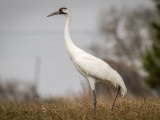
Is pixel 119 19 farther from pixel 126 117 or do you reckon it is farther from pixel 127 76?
pixel 126 117

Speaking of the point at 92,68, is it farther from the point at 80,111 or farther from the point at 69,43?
the point at 80,111

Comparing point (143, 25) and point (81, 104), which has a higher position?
point (81, 104)

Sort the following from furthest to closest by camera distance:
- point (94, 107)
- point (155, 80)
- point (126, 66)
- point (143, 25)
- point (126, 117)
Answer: point (143, 25)
point (126, 66)
point (155, 80)
point (94, 107)
point (126, 117)

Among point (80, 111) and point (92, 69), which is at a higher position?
point (92, 69)

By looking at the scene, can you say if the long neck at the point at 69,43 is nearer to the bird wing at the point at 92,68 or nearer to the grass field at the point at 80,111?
the bird wing at the point at 92,68

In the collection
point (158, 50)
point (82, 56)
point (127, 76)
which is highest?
point (82, 56)

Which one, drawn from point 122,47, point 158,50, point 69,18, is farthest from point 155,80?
point 69,18

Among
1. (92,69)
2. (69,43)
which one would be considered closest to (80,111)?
(92,69)

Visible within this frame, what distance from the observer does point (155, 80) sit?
42688 millimetres

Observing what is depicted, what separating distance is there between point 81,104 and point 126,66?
117 feet

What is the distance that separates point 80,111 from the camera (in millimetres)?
14906

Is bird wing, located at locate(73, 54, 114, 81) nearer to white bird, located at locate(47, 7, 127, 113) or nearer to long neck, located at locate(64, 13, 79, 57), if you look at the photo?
white bird, located at locate(47, 7, 127, 113)

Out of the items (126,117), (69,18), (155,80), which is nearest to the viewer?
(126,117)

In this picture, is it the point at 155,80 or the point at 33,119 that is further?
the point at 155,80
